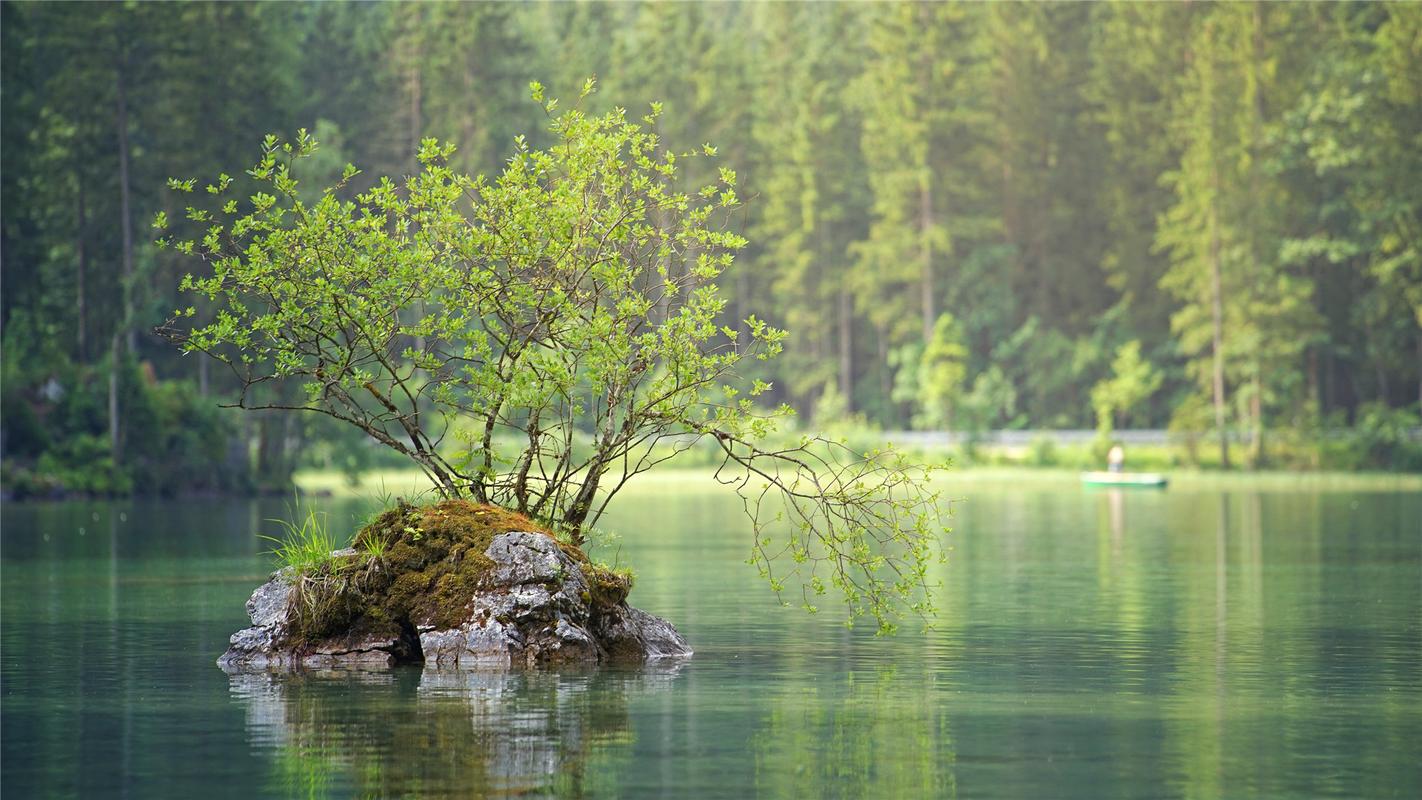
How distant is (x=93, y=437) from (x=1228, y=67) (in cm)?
5482

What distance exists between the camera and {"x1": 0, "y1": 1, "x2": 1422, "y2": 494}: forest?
77.8 m

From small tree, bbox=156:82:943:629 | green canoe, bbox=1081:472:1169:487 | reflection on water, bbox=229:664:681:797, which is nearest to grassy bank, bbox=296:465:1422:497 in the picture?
green canoe, bbox=1081:472:1169:487

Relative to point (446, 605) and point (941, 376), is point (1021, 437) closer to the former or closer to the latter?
point (941, 376)

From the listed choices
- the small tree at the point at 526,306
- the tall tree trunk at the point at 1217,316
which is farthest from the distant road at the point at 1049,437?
the small tree at the point at 526,306

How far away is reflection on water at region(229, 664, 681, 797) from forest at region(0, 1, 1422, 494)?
167ft

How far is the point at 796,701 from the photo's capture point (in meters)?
19.7

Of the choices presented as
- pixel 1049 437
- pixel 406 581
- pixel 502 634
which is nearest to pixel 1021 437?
pixel 1049 437

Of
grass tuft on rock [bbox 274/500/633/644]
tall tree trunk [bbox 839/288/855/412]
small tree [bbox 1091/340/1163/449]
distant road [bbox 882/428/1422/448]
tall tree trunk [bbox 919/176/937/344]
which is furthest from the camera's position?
tall tree trunk [bbox 839/288/855/412]

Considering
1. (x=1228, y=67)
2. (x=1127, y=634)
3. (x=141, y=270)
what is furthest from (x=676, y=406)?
(x=1228, y=67)

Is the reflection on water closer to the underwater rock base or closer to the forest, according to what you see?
the underwater rock base

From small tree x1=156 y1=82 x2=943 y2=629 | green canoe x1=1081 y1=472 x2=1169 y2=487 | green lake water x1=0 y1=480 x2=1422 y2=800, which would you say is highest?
small tree x1=156 y1=82 x2=943 y2=629

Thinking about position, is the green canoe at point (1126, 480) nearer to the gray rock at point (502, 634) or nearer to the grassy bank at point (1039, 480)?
the grassy bank at point (1039, 480)

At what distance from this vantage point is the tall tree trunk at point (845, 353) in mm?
125375

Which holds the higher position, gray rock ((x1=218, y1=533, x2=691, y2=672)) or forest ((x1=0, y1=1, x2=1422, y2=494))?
forest ((x1=0, y1=1, x2=1422, y2=494))
